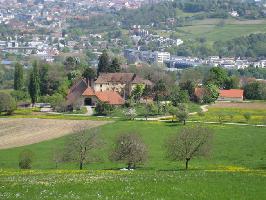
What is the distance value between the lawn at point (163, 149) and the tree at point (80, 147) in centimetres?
64

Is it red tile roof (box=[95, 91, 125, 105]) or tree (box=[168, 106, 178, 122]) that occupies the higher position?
red tile roof (box=[95, 91, 125, 105])

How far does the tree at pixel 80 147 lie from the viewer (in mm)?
40656

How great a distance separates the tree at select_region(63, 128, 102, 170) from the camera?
40656 millimetres

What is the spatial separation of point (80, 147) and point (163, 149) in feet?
32.2

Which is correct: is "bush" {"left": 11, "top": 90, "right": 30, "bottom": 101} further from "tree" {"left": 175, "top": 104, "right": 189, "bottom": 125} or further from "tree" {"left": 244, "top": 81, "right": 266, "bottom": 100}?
"tree" {"left": 175, "top": 104, "right": 189, "bottom": 125}

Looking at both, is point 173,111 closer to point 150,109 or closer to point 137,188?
point 150,109

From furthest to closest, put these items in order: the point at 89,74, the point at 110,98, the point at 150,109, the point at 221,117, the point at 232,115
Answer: the point at 89,74 < the point at 110,98 < the point at 150,109 < the point at 232,115 < the point at 221,117

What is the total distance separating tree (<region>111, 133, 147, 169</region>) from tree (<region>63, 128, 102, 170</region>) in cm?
202

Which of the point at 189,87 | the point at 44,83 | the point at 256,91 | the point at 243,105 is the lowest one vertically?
the point at 243,105

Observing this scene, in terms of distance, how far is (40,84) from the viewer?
94.6 meters

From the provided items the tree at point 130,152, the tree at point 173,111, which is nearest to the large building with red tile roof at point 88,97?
the tree at point 173,111

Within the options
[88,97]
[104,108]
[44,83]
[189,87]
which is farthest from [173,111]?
[44,83]

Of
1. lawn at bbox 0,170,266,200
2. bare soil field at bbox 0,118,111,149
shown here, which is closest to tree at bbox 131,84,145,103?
bare soil field at bbox 0,118,111,149

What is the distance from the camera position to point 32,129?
62.2 meters
